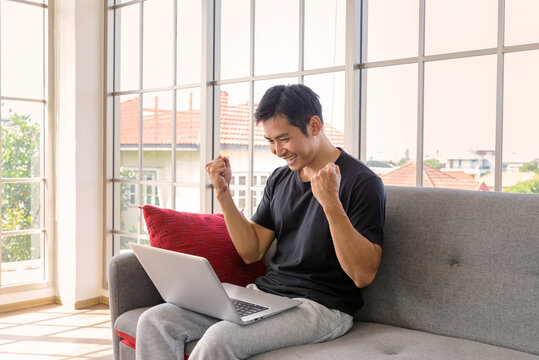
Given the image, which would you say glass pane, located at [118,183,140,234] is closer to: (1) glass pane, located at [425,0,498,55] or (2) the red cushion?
(2) the red cushion

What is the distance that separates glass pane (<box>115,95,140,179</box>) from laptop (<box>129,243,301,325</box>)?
83.6 inches

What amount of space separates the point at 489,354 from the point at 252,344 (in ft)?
2.07

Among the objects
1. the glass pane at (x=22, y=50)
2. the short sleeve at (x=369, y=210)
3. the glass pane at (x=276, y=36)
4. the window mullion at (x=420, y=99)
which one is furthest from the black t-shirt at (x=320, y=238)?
the glass pane at (x=22, y=50)

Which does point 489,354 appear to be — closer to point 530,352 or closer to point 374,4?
point 530,352

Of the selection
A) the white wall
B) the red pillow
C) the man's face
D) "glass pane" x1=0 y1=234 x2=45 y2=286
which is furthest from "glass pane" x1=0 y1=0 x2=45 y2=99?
the man's face

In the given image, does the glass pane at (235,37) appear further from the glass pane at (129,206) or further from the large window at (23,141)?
the large window at (23,141)

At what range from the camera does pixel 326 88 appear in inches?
99.4

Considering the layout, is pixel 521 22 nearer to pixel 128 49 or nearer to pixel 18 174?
pixel 128 49

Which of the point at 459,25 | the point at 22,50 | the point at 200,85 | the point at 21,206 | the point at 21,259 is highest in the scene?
the point at 22,50

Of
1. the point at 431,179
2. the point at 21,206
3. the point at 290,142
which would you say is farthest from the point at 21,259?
the point at 431,179

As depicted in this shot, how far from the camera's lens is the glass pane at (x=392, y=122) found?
2.24 m

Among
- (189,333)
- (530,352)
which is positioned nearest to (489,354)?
(530,352)

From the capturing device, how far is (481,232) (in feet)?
5.20

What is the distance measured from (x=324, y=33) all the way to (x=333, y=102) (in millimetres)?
341
